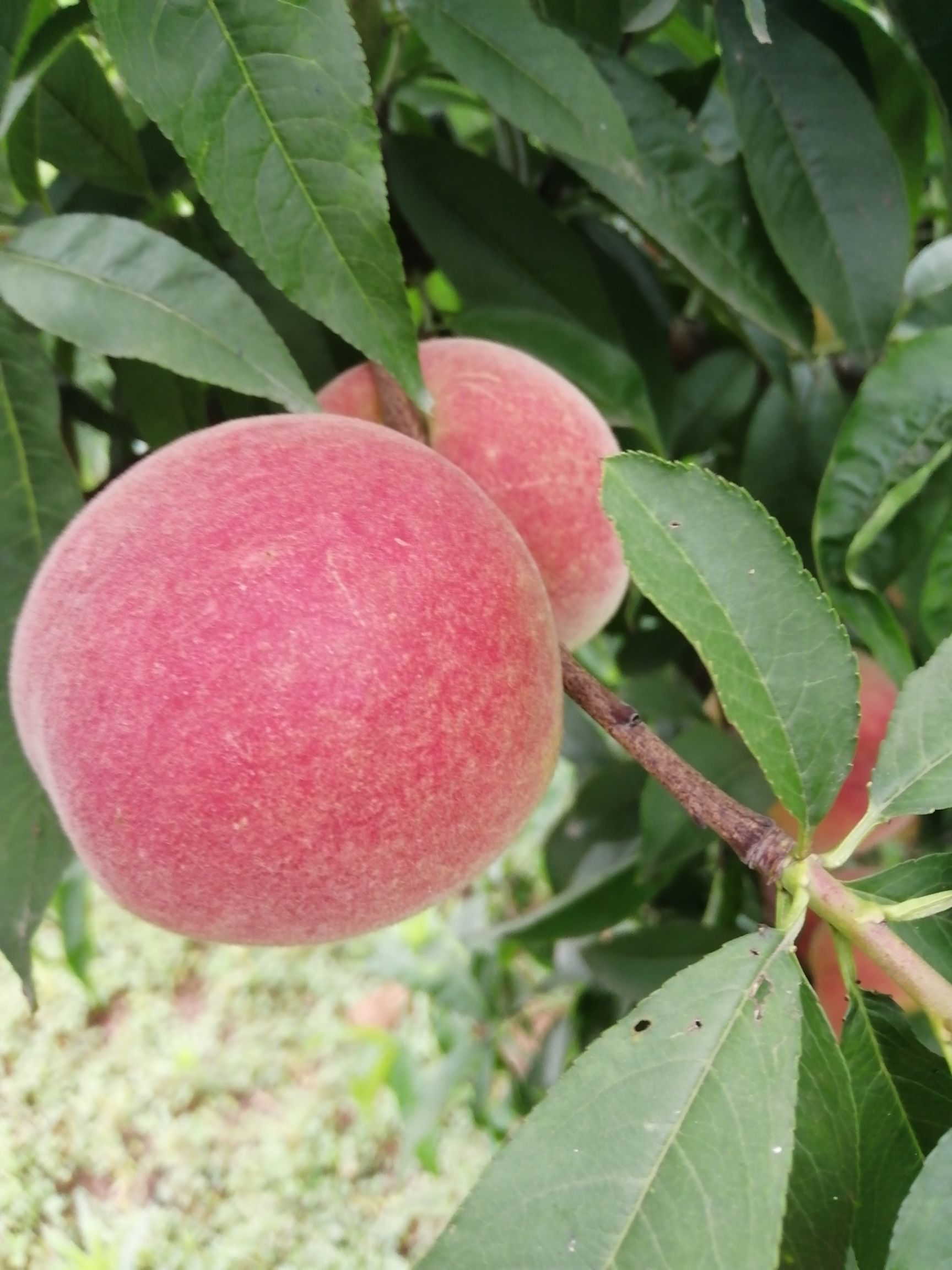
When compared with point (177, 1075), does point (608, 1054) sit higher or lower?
higher

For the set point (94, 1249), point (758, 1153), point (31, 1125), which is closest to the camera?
point (758, 1153)

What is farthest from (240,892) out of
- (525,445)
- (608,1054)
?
(525,445)

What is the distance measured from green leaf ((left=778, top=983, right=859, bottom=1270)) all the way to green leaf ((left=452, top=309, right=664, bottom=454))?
516 millimetres

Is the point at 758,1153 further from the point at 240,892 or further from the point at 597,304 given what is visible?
the point at 597,304

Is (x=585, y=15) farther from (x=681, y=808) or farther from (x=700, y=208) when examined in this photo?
(x=681, y=808)

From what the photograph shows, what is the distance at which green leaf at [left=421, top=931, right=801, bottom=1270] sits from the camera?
415 mm

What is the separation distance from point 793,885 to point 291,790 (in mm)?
257

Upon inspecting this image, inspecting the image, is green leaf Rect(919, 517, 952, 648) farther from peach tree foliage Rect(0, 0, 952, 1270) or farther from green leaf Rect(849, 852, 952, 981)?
green leaf Rect(849, 852, 952, 981)

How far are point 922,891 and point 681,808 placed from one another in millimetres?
438

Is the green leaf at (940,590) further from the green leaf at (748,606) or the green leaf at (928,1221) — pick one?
the green leaf at (928,1221)

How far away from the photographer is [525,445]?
728mm

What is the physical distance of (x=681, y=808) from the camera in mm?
966

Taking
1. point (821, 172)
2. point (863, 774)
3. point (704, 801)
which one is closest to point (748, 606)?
point (704, 801)

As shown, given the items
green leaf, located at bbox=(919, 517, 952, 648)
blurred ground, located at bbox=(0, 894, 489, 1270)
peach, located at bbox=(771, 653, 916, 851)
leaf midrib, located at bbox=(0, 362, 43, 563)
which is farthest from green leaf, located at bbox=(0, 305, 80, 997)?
blurred ground, located at bbox=(0, 894, 489, 1270)
